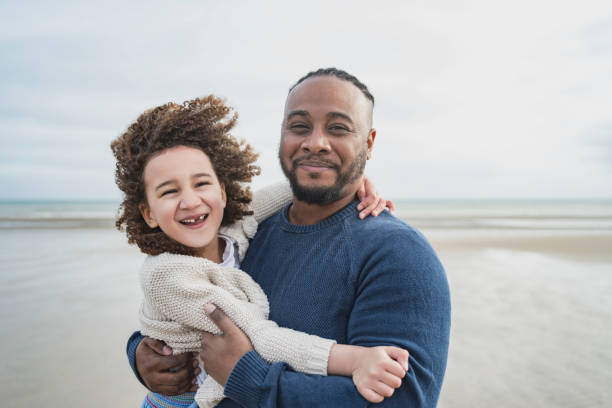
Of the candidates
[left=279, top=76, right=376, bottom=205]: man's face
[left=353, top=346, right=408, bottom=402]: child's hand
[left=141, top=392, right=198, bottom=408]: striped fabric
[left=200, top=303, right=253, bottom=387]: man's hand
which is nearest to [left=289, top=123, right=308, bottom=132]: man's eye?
[left=279, top=76, right=376, bottom=205]: man's face

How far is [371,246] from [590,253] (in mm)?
10211

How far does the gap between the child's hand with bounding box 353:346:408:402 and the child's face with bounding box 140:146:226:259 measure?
38.4 inches

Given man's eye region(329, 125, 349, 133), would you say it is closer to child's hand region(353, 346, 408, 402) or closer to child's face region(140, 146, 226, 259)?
child's face region(140, 146, 226, 259)

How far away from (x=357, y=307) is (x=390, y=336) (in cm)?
15

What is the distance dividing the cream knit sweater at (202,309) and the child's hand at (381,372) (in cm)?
20

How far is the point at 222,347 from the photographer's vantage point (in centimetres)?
147

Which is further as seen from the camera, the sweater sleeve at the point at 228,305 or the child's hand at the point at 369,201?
the child's hand at the point at 369,201

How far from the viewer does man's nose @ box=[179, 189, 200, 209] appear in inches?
70.6

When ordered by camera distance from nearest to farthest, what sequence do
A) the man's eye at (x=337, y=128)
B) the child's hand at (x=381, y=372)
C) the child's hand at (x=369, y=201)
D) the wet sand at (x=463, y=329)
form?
the child's hand at (x=381, y=372) < the child's hand at (x=369, y=201) < the man's eye at (x=337, y=128) < the wet sand at (x=463, y=329)

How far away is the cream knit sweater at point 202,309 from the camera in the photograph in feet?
4.69

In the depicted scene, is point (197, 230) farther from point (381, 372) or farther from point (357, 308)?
point (381, 372)

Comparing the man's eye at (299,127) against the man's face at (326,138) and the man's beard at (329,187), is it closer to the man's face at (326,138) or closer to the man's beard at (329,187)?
the man's face at (326,138)

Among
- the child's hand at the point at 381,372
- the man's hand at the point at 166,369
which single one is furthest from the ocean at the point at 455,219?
the child's hand at the point at 381,372

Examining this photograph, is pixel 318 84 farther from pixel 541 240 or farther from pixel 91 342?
pixel 541 240
